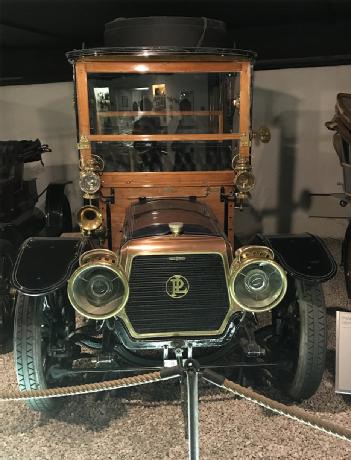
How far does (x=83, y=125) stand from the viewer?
3.05 meters

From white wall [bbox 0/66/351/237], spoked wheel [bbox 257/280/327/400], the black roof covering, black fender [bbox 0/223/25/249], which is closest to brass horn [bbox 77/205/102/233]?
black fender [bbox 0/223/25/249]

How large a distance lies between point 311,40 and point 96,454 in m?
4.45

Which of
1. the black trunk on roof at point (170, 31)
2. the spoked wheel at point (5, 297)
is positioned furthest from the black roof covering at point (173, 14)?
the spoked wheel at point (5, 297)

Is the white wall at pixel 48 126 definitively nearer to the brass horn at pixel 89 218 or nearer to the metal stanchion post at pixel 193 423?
the brass horn at pixel 89 218

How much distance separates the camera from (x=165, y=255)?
7.57 ft

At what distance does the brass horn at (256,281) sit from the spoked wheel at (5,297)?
1862 mm

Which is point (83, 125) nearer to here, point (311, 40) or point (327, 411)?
point (327, 411)

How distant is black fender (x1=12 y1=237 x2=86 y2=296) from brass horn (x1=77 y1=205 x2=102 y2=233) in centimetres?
18

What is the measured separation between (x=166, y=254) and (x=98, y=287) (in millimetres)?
361

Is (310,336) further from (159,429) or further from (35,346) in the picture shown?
(35,346)

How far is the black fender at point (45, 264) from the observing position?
2390mm

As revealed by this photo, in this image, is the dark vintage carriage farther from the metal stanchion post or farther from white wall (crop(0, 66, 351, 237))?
white wall (crop(0, 66, 351, 237))

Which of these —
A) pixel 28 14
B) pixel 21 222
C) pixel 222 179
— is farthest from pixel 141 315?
pixel 28 14

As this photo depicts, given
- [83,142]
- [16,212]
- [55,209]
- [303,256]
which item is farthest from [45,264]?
[55,209]
